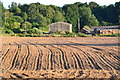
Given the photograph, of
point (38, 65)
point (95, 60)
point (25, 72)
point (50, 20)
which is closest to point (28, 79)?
point (25, 72)

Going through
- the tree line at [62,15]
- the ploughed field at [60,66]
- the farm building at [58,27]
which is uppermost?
the tree line at [62,15]

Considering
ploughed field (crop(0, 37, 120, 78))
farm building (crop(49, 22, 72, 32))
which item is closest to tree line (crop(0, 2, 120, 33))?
farm building (crop(49, 22, 72, 32))

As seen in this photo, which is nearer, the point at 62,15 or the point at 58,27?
the point at 58,27

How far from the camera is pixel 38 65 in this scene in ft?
33.0

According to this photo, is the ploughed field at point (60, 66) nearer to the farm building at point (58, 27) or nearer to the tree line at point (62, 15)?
the farm building at point (58, 27)

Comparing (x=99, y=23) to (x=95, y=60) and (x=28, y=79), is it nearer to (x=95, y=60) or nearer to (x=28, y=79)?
(x=95, y=60)

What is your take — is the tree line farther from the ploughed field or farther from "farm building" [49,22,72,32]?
the ploughed field

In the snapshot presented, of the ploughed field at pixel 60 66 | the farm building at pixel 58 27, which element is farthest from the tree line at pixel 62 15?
the ploughed field at pixel 60 66

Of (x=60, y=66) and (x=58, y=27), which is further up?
(x=58, y=27)

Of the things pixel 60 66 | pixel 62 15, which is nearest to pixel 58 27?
pixel 62 15

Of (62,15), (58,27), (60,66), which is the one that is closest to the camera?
(60,66)

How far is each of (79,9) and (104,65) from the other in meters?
47.5

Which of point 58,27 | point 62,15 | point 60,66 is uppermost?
point 62,15

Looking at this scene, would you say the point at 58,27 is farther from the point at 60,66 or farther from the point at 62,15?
the point at 60,66
